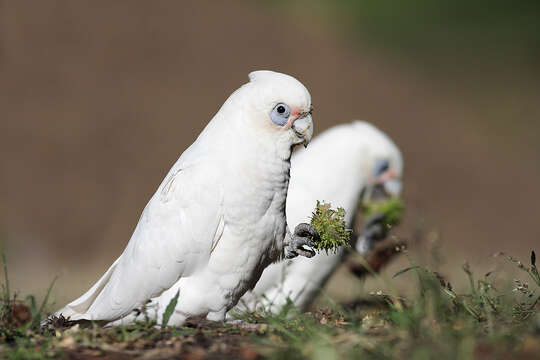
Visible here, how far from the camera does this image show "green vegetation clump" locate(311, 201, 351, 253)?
307 cm

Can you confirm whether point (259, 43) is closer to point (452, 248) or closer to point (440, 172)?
point (440, 172)

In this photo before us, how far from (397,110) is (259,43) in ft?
13.8

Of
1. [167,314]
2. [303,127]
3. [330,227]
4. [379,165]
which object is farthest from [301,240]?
[379,165]

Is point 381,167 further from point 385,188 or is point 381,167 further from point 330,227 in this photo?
point 330,227

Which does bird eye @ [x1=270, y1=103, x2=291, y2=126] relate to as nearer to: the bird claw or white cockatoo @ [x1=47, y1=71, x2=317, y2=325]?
white cockatoo @ [x1=47, y1=71, x2=317, y2=325]

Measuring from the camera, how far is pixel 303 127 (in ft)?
10.7

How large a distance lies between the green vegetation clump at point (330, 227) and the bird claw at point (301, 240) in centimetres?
5

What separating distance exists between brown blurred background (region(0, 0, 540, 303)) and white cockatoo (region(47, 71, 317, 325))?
7.02m

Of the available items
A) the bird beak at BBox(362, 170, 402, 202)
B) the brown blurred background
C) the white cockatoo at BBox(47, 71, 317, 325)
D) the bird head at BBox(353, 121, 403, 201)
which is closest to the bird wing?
the white cockatoo at BBox(47, 71, 317, 325)

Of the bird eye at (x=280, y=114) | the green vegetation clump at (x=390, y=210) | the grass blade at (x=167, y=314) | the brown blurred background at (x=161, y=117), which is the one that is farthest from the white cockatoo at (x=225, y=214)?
the brown blurred background at (x=161, y=117)

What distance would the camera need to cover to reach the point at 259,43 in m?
17.7

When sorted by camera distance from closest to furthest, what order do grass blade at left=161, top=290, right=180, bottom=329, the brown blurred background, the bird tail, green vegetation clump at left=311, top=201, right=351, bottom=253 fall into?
grass blade at left=161, top=290, right=180, bottom=329, green vegetation clump at left=311, top=201, right=351, bottom=253, the bird tail, the brown blurred background

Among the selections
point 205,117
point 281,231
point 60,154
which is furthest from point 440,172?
point 281,231

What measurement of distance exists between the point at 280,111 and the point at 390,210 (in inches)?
110
